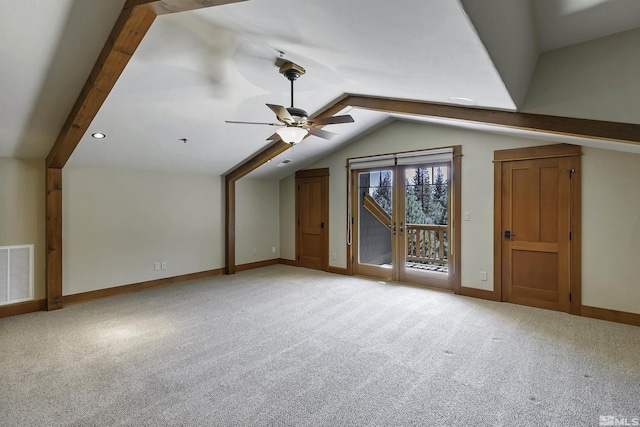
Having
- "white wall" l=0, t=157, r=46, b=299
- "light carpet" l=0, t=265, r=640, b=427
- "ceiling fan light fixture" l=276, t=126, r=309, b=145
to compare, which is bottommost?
"light carpet" l=0, t=265, r=640, b=427

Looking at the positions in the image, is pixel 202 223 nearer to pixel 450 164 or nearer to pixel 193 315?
pixel 193 315

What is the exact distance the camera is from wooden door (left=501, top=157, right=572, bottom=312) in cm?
386

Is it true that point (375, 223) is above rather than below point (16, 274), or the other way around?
above

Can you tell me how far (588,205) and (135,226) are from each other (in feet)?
20.8

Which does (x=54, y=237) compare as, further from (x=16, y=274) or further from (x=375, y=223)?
(x=375, y=223)

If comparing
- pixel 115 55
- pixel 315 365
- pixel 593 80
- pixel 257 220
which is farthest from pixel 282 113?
pixel 257 220

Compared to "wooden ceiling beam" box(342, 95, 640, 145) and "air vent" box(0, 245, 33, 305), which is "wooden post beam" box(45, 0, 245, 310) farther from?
"wooden ceiling beam" box(342, 95, 640, 145)

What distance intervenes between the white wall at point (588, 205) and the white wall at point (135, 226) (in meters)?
3.04

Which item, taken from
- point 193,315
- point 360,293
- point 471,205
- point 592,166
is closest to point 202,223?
point 193,315

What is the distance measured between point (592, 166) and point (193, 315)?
17.1 feet

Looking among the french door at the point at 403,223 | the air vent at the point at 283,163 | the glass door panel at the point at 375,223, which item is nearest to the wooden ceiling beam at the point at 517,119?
the french door at the point at 403,223

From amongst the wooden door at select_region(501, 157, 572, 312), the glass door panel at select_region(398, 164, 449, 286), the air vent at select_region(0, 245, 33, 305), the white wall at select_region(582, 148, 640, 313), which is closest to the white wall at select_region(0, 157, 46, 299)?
the air vent at select_region(0, 245, 33, 305)

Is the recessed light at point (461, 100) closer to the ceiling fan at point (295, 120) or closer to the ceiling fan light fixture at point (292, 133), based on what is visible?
the ceiling fan at point (295, 120)

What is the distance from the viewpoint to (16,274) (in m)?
3.85
